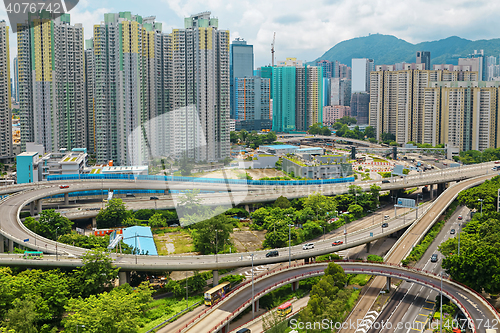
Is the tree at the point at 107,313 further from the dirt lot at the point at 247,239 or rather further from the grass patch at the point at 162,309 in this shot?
the dirt lot at the point at 247,239

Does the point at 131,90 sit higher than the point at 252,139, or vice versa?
the point at 131,90

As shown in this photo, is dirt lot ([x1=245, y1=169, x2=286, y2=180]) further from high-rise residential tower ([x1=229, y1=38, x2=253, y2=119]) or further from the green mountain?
the green mountain

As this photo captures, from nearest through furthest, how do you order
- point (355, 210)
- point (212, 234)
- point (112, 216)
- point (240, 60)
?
point (212, 234) < point (112, 216) < point (355, 210) < point (240, 60)

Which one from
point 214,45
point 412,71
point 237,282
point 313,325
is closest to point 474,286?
point 313,325

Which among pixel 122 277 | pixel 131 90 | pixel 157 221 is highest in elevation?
pixel 131 90

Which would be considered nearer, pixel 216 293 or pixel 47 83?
pixel 216 293

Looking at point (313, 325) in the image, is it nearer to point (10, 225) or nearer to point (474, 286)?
point (474, 286)

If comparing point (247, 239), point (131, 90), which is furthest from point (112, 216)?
point (131, 90)

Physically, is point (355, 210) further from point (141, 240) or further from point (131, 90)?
point (131, 90)
